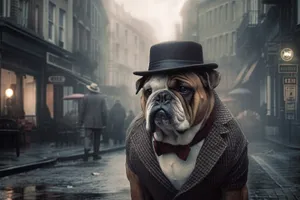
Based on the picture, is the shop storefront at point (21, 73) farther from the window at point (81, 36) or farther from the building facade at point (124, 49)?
the building facade at point (124, 49)

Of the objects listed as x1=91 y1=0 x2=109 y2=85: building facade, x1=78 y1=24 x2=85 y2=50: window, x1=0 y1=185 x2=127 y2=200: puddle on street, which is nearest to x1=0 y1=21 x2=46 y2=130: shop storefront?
x1=0 y1=185 x2=127 y2=200: puddle on street

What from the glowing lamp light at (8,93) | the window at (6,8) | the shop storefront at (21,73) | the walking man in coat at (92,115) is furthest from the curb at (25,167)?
the window at (6,8)

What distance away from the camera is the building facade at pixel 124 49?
209 feet

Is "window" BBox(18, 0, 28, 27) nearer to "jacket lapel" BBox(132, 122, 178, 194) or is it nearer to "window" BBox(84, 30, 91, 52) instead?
"window" BBox(84, 30, 91, 52)

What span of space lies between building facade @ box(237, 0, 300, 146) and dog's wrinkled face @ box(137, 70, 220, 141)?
17222mm

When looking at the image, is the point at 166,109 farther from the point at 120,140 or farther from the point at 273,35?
the point at 273,35

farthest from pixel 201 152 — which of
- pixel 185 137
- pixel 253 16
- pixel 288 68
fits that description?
pixel 253 16

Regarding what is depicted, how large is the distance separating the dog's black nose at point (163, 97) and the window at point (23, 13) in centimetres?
2009

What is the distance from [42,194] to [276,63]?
21687 mm

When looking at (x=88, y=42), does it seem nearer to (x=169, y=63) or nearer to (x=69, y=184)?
(x=69, y=184)

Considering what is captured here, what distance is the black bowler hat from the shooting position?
3.31 metres

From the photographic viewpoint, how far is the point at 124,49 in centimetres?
7200

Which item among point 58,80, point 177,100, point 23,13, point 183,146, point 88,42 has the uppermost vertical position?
point 88,42

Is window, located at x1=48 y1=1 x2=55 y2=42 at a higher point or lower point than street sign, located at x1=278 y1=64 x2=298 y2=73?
higher
